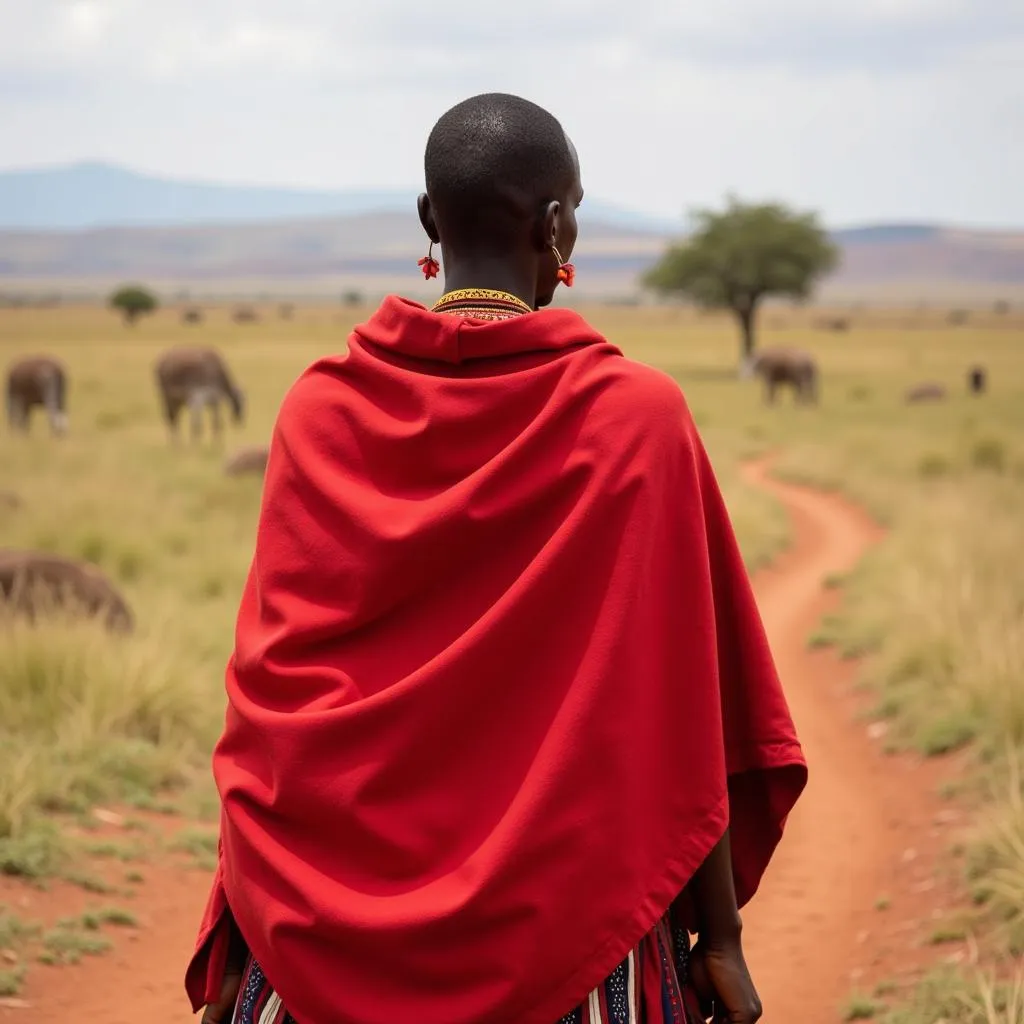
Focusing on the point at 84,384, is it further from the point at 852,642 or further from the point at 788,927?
the point at 788,927

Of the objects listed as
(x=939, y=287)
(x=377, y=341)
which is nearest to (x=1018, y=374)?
(x=377, y=341)

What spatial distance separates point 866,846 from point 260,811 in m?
4.01

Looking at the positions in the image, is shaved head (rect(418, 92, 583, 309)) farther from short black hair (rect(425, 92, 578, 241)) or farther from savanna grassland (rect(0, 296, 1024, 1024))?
savanna grassland (rect(0, 296, 1024, 1024))

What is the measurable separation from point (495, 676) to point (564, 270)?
0.68 metres

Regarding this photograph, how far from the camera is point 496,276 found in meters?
2.12

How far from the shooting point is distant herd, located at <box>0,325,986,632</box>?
273 inches

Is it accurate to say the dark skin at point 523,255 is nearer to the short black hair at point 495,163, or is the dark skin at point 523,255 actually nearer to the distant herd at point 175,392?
the short black hair at point 495,163

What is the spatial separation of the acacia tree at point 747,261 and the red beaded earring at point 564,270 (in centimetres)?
4156

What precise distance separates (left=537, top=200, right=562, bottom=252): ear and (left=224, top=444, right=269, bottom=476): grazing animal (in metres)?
12.5

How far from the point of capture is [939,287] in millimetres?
199875

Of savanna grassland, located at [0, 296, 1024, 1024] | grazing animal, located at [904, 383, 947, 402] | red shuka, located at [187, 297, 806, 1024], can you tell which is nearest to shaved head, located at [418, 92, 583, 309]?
red shuka, located at [187, 297, 806, 1024]

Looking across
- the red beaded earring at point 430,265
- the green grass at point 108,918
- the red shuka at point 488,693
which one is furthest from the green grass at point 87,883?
the red beaded earring at point 430,265

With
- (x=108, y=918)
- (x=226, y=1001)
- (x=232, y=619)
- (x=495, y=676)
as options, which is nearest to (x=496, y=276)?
(x=495, y=676)

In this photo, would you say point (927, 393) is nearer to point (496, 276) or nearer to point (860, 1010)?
point (860, 1010)
